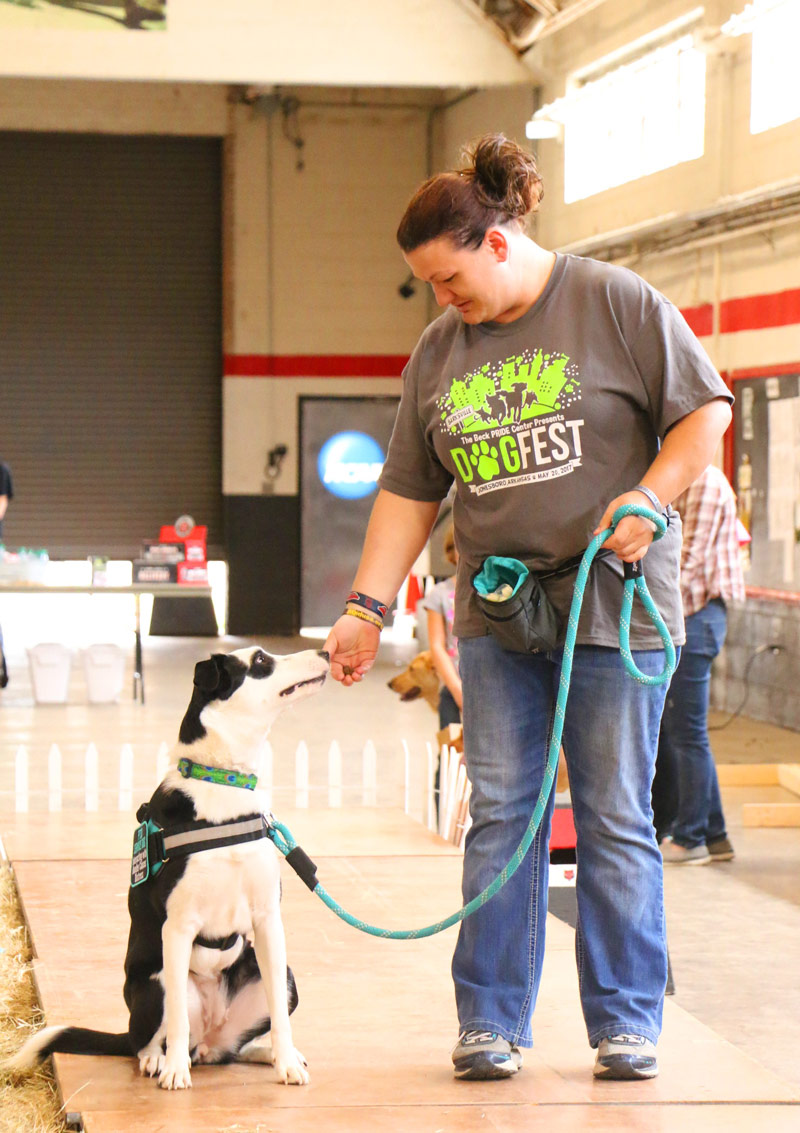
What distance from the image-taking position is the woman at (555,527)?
2.34 metres

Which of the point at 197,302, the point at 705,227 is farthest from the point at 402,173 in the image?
the point at 705,227

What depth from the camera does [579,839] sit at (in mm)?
2441

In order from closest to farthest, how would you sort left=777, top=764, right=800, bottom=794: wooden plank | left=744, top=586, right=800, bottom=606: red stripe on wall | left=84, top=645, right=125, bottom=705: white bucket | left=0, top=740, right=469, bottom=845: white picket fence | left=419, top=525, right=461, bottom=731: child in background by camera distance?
1. left=0, top=740, right=469, bottom=845: white picket fence
2. left=419, top=525, right=461, bottom=731: child in background
3. left=777, top=764, right=800, bottom=794: wooden plank
4. left=744, top=586, right=800, bottom=606: red stripe on wall
5. left=84, top=645, right=125, bottom=705: white bucket

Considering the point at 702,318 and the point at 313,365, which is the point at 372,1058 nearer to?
the point at 702,318

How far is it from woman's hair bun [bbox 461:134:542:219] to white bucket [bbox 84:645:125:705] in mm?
6803

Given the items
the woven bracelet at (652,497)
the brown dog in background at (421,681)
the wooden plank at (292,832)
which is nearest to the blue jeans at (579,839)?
the woven bracelet at (652,497)

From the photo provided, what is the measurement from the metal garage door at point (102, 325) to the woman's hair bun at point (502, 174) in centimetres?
1126

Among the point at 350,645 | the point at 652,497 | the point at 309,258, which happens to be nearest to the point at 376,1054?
the point at 350,645

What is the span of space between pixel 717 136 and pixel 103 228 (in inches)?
273

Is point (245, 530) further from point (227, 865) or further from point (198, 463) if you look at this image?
point (227, 865)

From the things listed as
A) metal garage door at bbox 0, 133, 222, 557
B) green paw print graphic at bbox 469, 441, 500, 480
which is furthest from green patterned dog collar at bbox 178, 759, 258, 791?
metal garage door at bbox 0, 133, 222, 557

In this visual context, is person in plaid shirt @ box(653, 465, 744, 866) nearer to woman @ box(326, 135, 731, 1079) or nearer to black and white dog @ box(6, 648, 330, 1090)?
woman @ box(326, 135, 731, 1079)

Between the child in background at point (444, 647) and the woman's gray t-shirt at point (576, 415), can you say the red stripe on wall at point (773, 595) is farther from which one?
the woman's gray t-shirt at point (576, 415)

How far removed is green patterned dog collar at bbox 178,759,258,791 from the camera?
2406mm
